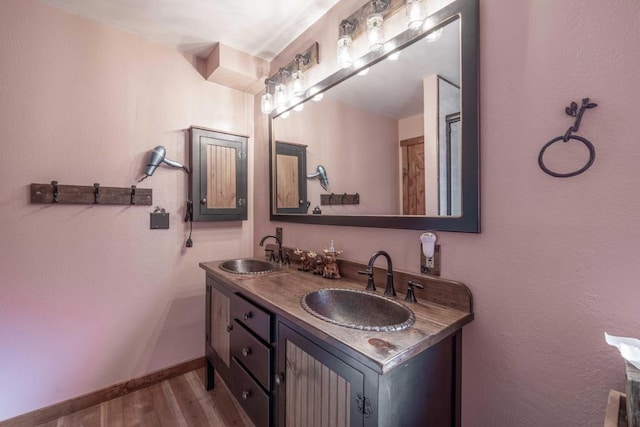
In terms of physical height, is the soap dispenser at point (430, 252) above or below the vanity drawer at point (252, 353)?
above

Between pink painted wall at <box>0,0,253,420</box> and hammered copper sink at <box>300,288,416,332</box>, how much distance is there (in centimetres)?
127

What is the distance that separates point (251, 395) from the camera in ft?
4.14

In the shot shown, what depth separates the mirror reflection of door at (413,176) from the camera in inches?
45.8

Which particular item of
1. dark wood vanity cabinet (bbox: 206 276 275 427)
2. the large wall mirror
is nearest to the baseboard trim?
dark wood vanity cabinet (bbox: 206 276 275 427)

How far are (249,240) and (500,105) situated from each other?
6.42 feet

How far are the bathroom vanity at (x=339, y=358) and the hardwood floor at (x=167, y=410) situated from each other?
0.32 m

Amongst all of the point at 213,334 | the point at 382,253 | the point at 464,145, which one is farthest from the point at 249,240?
the point at 464,145

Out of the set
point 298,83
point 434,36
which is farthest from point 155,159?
point 434,36

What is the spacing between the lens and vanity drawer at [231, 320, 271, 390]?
3.77ft

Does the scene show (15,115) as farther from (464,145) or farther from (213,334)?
(464,145)

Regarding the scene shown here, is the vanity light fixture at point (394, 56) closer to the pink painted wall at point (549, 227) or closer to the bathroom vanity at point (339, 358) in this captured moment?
the pink painted wall at point (549, 227)

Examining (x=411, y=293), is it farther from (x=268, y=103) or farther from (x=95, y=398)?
(x=95, y=398)

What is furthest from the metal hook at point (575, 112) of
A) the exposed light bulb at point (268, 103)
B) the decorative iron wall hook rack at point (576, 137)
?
the exposed light bulb at point (268, 103)

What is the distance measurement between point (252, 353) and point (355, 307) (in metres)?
0.52
